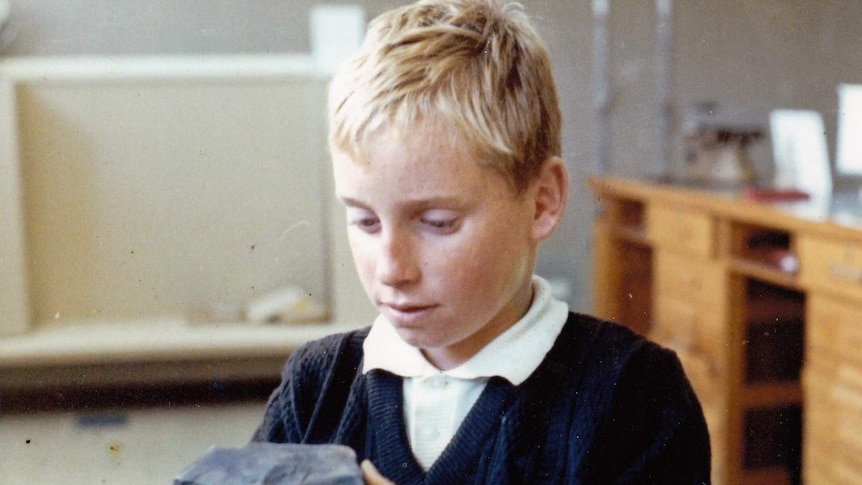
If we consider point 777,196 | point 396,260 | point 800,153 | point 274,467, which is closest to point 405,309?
point 396,260

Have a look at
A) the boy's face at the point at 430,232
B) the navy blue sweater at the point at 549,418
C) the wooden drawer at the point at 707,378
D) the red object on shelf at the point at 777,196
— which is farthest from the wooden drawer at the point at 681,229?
the boy's face at the point at 430,232

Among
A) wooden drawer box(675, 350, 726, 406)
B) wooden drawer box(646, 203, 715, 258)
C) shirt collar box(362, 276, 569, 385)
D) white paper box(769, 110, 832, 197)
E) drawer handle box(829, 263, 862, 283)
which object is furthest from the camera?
white paper box(769, 110, 832, 197)

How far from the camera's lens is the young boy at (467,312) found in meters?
0.72

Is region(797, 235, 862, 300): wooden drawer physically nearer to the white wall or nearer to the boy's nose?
the boy's nose

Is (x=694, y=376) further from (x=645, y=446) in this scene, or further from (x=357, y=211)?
(x=357, y=211)

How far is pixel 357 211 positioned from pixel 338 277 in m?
1.35

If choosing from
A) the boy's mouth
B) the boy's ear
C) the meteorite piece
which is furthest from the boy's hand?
the boy's ear

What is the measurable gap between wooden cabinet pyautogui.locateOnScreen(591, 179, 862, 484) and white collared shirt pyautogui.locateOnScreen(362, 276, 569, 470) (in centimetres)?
124

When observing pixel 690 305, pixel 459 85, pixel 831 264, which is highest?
pixel 459 85

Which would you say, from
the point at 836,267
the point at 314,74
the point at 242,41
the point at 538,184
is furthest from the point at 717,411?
the point at 242,41

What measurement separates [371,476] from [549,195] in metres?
0.29

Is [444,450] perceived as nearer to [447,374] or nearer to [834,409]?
[447,374]

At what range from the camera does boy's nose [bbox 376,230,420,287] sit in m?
0.70

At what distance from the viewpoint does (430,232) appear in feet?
2.36
